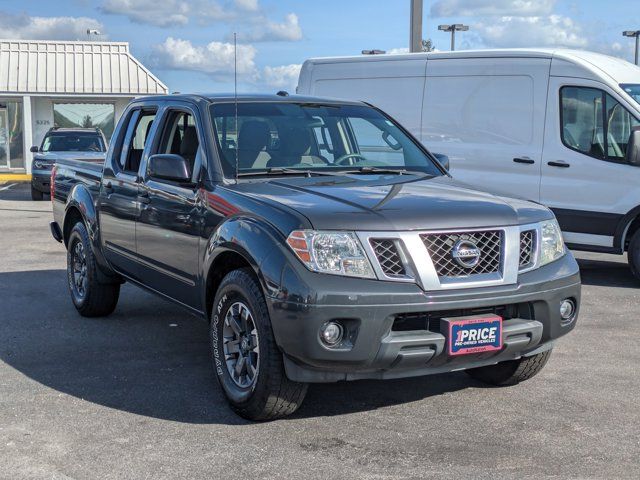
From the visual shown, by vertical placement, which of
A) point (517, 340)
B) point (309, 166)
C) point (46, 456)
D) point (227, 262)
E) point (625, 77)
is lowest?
point (46, 456)

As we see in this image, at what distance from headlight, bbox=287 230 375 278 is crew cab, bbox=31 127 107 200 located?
16598mm

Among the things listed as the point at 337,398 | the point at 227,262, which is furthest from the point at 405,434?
the point at 227,262

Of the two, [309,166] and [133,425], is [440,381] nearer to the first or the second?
[309,166]

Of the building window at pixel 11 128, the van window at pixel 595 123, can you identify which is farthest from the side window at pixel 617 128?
the building window at pixel 11 128

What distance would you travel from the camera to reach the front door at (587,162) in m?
9.25

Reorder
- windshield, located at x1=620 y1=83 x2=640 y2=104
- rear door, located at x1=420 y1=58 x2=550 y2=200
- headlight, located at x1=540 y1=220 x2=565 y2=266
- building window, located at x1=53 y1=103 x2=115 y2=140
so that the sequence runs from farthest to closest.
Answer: building window, located at x1=53 y1=103 x2=115 y2=140, rear door, located at x1=420 y1=58 x2=550 y2=200, windshield, located at x1=620 y1=83 x2=640 y2=104, headlight, located at x1=540 y1=220 x2=565 y2=266

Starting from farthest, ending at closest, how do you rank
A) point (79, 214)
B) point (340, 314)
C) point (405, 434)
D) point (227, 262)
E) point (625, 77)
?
point (625, 77) < point (79, 214) < point (227, 262) < point (405, 434) < point (340, 314)

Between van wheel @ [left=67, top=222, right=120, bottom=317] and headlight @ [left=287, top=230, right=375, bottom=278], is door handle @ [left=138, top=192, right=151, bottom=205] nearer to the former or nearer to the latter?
van wheel @ [left=67, top=222, right=120, bottom=317]

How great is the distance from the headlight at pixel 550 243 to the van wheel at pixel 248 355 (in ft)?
4.77

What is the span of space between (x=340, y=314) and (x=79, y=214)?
412 cm

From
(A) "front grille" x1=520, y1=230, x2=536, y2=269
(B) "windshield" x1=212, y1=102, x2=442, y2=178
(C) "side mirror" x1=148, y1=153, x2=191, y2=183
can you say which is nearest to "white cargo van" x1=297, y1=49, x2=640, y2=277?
(B) "windshield" x1=212, y1=102, x2=442, y2=178

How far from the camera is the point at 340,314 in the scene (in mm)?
4371

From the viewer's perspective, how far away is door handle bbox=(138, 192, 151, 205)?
6.21 meters

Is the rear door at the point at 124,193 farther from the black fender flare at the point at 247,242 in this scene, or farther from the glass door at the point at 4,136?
the glass door at the point at 4,136
